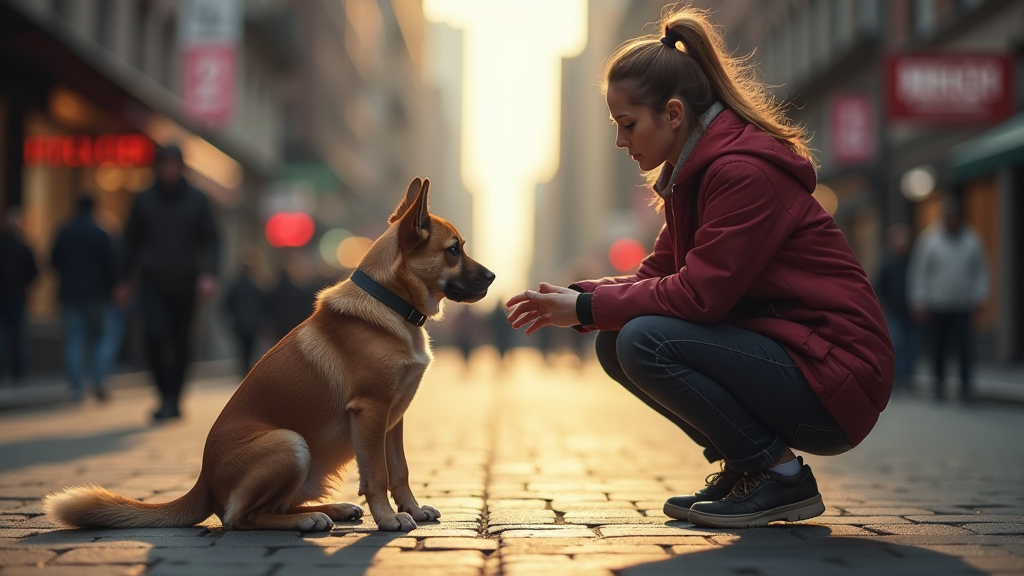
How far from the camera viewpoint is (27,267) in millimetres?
14164

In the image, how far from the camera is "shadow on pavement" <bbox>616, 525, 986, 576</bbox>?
3287mm

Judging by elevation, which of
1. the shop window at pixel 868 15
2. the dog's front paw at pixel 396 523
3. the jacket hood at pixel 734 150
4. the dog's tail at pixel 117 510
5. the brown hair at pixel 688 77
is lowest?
the dog's front paw at pixel 396 523

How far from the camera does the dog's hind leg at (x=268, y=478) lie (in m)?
3.83

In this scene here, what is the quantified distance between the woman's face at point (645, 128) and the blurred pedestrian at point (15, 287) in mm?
11704

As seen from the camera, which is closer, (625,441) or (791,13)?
(625,441)

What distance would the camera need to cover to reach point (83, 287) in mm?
12047

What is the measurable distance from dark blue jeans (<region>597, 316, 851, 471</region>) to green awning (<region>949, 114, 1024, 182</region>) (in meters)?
14.0

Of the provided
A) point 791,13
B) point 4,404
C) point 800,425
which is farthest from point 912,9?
point 800,425

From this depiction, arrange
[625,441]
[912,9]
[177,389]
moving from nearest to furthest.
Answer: [625,441]
[177,389]
[912,9]

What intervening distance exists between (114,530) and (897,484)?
3.68 m

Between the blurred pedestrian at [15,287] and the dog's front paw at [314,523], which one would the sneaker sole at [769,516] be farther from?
the blurred pedestrian at [15,287]

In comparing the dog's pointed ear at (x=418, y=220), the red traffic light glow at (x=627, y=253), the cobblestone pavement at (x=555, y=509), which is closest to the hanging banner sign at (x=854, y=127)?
the cobblestone pavement at (x=555, y=509)

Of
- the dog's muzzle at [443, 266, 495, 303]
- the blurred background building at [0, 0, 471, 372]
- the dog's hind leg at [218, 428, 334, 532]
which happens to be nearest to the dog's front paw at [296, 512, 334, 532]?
the dog's hind leg at [218, 428, 334, 532]

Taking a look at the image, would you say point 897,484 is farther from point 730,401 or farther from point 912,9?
point 912,9
